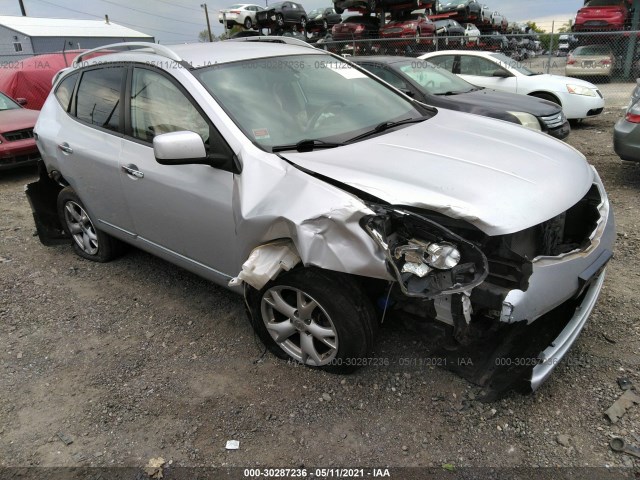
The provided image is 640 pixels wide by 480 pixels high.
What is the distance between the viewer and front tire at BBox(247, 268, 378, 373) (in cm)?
239

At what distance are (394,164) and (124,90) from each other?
210 centimetres

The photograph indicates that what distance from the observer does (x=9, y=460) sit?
7.66 ft

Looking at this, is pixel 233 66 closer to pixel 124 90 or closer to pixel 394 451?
pixel 124 90

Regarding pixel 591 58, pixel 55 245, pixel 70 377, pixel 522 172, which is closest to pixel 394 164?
pixel 522 172

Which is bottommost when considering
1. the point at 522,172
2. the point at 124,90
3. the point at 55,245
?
the point at 55,245

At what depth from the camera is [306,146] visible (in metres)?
2.64

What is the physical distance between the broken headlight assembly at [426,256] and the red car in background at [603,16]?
62.0 feet

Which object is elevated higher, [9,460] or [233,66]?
[233,66]

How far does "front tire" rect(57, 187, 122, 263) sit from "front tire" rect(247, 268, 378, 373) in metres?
2.03

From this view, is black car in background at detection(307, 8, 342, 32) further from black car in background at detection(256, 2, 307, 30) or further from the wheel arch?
the wheel arch

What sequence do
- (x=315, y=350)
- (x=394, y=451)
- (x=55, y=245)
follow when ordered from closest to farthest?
(x=394, y=451)
(x=315, y=350)
(x=55, y=245)

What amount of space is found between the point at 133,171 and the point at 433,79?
5.77 m

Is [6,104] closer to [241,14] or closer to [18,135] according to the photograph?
[18,135]

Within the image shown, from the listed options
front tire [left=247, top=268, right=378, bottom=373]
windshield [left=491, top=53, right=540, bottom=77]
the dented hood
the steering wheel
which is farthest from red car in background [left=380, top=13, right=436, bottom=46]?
front tire [left=247, top=268, right=378, bottom=373]
